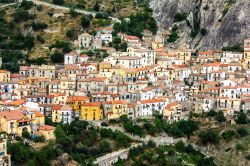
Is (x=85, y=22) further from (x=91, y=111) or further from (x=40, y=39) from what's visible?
(x=91, y=111)

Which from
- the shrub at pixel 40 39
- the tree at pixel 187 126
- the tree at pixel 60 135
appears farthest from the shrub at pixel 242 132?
the shrub at pixel 40 39

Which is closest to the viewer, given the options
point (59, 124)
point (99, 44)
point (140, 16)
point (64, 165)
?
point (64, 165)

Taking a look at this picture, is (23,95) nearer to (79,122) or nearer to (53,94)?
(53,94)

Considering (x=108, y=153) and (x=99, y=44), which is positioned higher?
(x=99, y=44)

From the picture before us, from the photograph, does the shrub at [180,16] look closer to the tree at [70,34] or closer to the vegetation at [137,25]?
the vegetation at [137,25]

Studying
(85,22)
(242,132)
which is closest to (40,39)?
(85,22)

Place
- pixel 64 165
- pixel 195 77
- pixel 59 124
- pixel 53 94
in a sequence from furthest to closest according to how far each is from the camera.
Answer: pixel 195 77
pixel 53 94
pixel 59 124
pixel 64 165

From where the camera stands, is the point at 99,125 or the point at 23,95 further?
the point at 23,95

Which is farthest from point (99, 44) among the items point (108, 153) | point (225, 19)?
point (108, 153)

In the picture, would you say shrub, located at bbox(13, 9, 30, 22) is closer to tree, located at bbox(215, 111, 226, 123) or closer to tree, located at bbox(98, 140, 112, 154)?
tree, located at bbox(98, 140, 112, 154)
